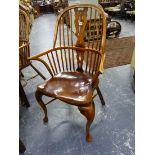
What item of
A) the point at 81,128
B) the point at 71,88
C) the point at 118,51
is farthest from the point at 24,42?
the point at 118,51

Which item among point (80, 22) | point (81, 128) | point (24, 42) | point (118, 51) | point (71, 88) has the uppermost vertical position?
point (80, 22)

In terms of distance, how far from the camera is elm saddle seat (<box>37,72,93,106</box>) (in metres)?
1.43

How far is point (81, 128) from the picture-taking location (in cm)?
179

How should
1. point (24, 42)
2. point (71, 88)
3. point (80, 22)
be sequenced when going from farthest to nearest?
point (24, 42) < point (80, 22) < point (71, 88)

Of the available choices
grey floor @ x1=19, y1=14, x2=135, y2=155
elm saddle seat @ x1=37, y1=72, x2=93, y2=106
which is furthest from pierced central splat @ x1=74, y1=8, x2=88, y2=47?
grey floor @ x1=19, y1=14, x2=135, y2=155

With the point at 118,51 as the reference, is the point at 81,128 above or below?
below

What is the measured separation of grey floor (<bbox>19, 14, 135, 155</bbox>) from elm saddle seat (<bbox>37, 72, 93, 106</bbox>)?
0.44 meters

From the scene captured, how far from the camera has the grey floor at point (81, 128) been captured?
1.59m

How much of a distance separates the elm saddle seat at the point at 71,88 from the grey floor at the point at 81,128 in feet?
1.43

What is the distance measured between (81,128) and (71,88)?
0.46m

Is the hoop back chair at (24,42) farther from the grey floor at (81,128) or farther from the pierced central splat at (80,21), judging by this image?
the pierced central splat at (80,21)

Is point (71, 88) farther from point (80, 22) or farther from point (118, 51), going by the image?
point (118, 51)
